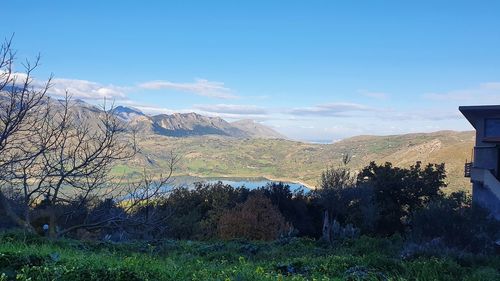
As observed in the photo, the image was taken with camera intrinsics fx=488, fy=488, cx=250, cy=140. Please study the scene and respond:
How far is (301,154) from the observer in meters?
141

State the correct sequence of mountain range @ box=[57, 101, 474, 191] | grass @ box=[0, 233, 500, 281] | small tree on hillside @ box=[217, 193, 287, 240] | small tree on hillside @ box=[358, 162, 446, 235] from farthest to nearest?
mountain range @ box=[57, 101, 474, 191] → small tree on hillside @ box=[358, 162, 446, 235] → small tree on hillside @ box=[217, 193, 287, 240] → grass @ box=[0, 233, 500, 281]

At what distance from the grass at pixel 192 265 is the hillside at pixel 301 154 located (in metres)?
49.8

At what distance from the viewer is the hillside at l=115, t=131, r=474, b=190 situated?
80625 millimetres

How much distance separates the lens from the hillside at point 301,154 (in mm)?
80625

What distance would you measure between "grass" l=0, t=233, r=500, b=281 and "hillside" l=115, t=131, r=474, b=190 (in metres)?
49.8

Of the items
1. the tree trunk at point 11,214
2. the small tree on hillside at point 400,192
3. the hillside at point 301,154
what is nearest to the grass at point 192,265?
the tree trunk at point 11,214

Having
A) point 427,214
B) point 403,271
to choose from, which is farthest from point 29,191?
point 427,214

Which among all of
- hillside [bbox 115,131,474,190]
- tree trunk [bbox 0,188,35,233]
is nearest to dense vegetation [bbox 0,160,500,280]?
tree trunk [bbox 0,188,35,233]

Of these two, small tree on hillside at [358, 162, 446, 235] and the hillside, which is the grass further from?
the hillside

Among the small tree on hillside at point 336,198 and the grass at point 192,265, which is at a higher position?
the grass at point 192,265

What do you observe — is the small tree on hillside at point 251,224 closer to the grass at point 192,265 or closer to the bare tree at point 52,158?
the grass at point 192,265

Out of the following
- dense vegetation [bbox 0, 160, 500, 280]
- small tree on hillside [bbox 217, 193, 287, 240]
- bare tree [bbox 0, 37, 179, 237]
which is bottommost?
small tree on hillside [bbox 217, 193, 287, 240]

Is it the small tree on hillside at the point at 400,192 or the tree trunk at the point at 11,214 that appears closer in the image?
the tree trunk at the point at 11,214

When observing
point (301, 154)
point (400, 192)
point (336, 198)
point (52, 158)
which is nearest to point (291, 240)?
point (52, 158)
